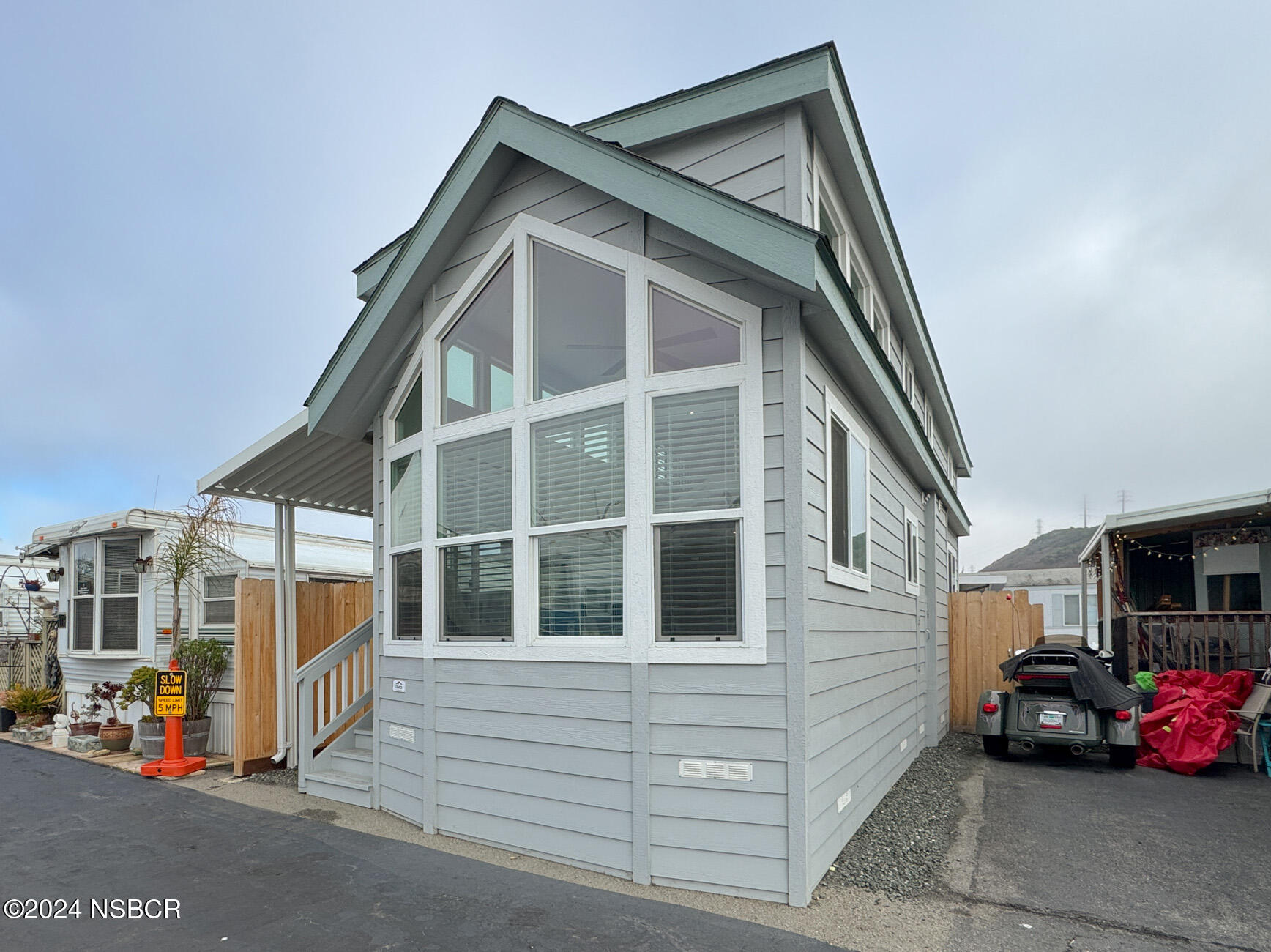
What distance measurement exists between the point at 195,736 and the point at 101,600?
3.58 meters

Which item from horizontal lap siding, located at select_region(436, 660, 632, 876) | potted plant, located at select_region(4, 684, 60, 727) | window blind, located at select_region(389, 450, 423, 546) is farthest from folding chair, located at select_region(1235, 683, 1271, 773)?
potted plant, located at select_region(4, 684, 60, 727)

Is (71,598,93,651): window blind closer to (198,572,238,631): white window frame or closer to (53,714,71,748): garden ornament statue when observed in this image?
(53,714,71,748): garden ornament statue

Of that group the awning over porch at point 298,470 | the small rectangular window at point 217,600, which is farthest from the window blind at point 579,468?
the small rectangular window at point 217,600

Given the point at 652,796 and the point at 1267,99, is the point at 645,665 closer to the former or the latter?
the point at 652,796

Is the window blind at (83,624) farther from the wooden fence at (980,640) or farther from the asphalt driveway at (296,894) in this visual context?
the wooden fence at (980,640)

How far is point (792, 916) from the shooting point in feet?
12.6

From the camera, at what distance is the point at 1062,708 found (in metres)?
8.08

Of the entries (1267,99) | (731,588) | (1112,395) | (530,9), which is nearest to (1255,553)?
(1267,99)

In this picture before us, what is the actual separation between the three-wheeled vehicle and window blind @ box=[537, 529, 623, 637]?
5.63 m

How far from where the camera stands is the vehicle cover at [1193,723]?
762 cm

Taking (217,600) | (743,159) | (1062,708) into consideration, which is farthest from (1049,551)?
(743,159)

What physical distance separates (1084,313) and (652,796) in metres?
21.1

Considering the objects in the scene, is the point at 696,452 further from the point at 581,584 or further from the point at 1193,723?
the point at 1193,723

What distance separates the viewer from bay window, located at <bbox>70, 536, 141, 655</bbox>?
10.4m
